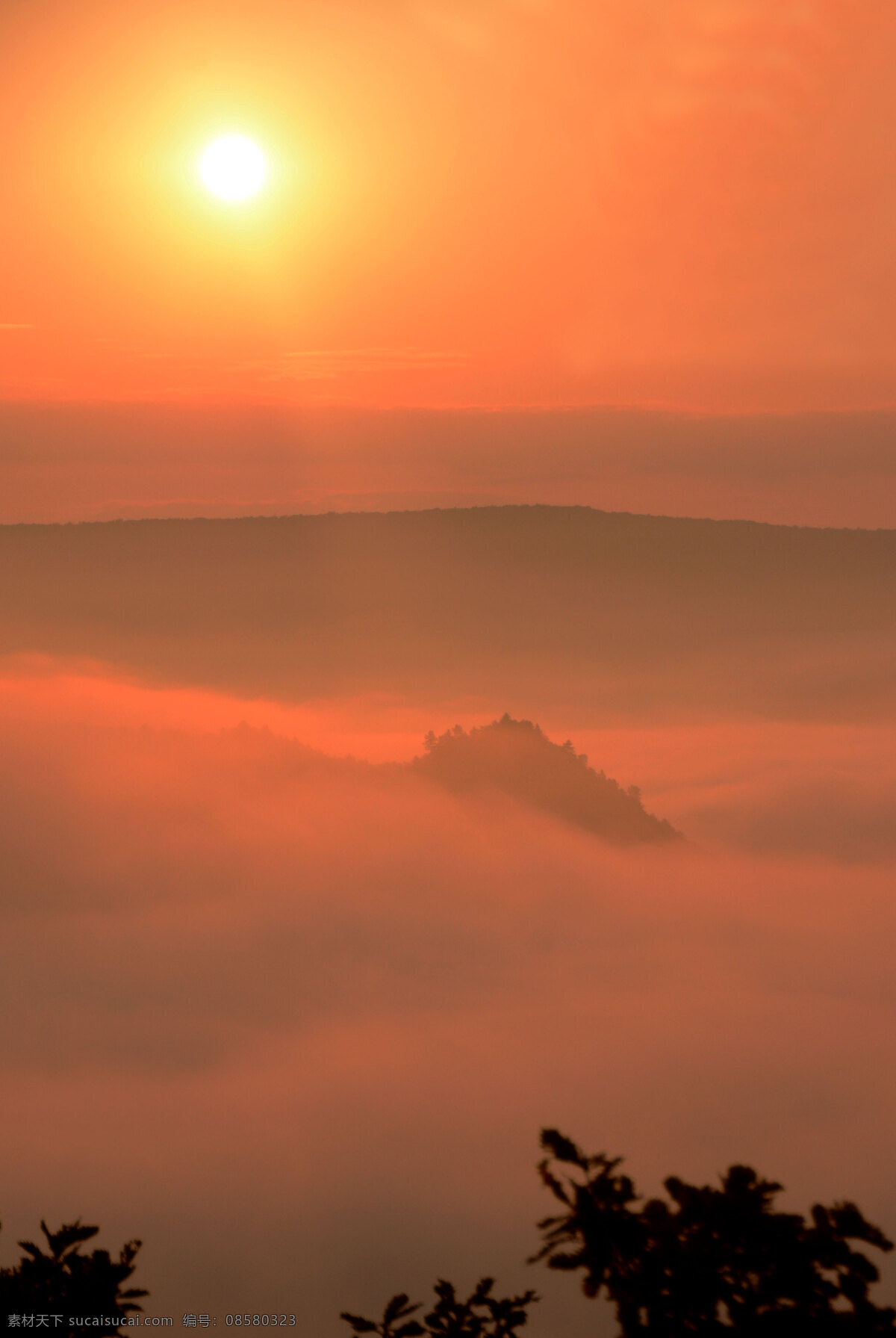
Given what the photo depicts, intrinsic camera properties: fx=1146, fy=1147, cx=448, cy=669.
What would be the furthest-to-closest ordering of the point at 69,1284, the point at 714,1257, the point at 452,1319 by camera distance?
the point at 69,1284 < the point at 452,1319 < the point at 714,1257

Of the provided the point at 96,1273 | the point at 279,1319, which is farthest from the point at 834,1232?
the point at 279,1319

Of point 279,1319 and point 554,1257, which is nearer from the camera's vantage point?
point 554,1257

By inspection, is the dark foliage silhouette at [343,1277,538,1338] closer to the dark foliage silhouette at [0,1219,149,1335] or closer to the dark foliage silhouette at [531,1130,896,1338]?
the dark foliage silhouette at [0,1219,149,1335]

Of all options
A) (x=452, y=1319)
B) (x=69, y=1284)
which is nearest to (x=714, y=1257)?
(x=452, y=1319)

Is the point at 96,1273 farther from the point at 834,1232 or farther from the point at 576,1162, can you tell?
the point at 834,1232

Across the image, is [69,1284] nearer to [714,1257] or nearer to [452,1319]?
[452,1319]

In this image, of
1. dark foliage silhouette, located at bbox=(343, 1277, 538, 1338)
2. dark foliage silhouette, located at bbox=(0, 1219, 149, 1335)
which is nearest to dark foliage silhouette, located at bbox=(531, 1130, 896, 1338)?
dark foliage silhouette, located at bbox=(343, 1277, 538, 1338)
